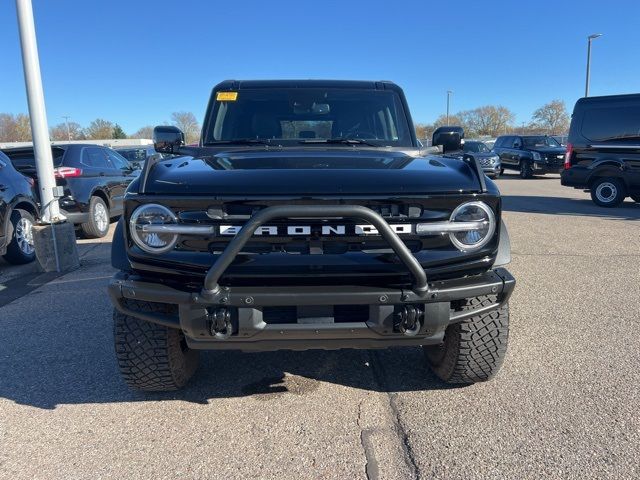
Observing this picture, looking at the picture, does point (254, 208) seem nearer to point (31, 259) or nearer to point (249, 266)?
point (249, 266)

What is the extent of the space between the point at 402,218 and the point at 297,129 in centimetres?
173

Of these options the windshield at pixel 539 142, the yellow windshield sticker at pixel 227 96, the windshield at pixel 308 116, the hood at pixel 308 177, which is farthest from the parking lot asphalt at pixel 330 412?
the windshield at pixel 539 142

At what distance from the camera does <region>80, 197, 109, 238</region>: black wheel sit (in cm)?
798

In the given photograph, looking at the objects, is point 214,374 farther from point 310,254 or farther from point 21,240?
point 21,240

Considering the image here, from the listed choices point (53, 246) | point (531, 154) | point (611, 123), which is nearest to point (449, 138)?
point (53, 246)

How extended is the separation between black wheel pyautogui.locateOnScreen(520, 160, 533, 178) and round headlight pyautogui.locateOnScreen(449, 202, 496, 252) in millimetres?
19353

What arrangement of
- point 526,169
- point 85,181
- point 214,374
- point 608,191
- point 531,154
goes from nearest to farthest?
point 214,374 → point 85,181 → point 608,191 → point 531,154 → point 526,169

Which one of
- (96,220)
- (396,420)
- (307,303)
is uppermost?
(307,303)

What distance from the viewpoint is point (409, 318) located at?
2229 mm

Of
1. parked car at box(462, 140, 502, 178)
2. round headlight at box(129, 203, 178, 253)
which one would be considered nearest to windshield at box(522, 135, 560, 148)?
parked car at box(462, 140, 502, 178)

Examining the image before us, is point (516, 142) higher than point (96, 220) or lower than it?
higher

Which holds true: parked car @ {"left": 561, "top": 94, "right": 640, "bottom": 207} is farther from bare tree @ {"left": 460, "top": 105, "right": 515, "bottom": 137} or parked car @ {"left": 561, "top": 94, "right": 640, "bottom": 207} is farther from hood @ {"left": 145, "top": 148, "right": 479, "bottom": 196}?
bare tree @ {"left": 460, "top": 105, "right": 515, "bottom": 137}

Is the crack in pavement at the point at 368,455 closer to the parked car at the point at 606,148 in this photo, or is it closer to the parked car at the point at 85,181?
the parked car at the point at 85,181

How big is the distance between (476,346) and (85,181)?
7.16m
